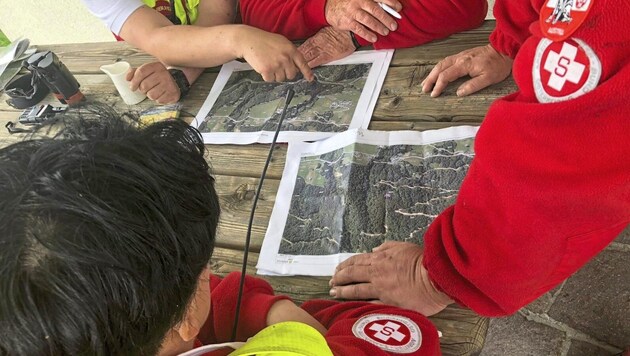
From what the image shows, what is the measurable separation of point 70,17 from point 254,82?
6.93 ft

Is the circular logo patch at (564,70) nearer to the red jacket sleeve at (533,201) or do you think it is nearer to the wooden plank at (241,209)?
the red jacket sleeve at (533,201)

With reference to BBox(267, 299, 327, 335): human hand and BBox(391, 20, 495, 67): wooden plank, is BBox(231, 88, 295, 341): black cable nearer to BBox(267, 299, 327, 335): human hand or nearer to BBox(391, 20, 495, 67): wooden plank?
BBox(267, 299, 327, 335): human hand

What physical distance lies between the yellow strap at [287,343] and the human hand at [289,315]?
0.14m

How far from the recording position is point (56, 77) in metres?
1.17

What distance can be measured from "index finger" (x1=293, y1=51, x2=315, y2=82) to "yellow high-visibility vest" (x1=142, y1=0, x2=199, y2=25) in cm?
39

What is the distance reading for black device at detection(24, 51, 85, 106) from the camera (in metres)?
1.16

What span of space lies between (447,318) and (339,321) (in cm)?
14

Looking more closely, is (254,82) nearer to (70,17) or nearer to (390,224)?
(390,224)

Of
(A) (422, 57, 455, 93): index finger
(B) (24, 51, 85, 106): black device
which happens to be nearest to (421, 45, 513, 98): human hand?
(A) (422, 57, 455, 93): index finger

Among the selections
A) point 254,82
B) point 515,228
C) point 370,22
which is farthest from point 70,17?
point 515,228

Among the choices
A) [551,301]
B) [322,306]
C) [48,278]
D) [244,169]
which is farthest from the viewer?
[551,301]

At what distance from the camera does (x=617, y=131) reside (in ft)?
1.59

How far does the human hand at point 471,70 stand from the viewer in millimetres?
881

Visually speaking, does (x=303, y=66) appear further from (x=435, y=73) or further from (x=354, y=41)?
(x=435, y=73)
